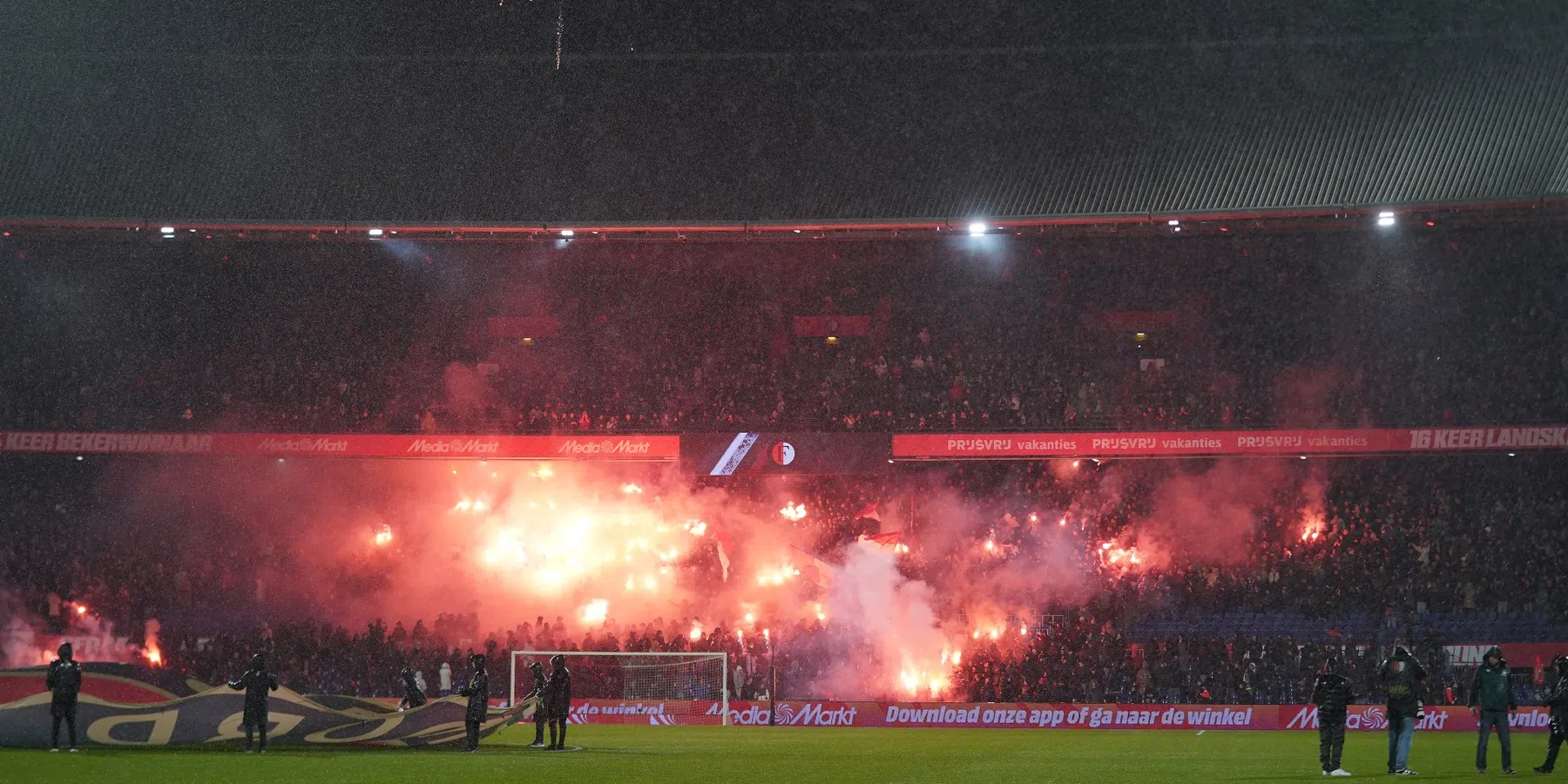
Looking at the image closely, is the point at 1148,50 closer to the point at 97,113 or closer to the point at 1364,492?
the point at 1364,492

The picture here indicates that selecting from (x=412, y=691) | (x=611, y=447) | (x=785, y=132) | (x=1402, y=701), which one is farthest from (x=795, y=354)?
(x=1402, y=701)

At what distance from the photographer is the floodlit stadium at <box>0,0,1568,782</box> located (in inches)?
1240

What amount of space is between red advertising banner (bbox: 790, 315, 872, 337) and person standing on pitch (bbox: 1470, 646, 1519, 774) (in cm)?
2335

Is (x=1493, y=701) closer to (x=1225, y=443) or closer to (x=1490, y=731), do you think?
(x=1490, y=731)

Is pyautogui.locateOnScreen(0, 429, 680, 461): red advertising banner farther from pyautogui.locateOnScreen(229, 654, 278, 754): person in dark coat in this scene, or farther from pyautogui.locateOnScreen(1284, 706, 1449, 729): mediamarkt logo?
pyautogui.locateOnScreen(229, 654, 278, 754): person in dark coat

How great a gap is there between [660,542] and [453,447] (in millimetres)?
6147

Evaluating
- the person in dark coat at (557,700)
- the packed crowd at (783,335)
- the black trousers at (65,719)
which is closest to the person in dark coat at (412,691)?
the person in dark coat at (557,700)

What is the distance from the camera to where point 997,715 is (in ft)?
94.3

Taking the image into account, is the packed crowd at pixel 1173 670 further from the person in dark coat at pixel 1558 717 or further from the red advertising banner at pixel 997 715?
the person in dark coat at pixel 1558 717

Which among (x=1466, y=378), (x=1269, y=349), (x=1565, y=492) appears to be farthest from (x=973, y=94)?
(x=1565, y=492)

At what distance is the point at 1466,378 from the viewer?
3247 centimetres

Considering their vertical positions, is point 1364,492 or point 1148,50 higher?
point 1148,50

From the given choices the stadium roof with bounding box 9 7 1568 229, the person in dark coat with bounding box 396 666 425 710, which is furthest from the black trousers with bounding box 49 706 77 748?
the stadium roof with bounding box 9 7 1568 229

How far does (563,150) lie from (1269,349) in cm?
1800
